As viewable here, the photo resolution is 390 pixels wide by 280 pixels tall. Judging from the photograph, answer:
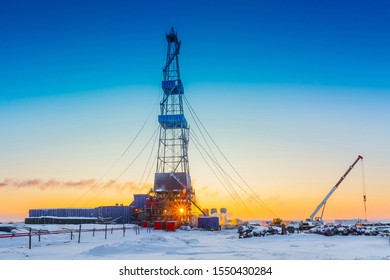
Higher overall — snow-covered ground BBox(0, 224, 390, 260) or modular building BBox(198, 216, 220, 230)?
snow-covered ground BBox(0, 224, 390, 260)

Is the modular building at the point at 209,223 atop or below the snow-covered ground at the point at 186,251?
below

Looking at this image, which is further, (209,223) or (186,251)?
(209,223)

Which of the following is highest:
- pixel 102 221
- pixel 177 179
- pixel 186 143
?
pixel 186 143

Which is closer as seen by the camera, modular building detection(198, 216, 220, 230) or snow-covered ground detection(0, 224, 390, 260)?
snow-covered ground detection(0, 224, 390, 260)

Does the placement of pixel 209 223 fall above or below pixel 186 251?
below

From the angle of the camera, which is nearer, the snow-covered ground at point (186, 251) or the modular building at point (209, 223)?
the snow-covered ground at point (186, 251)
